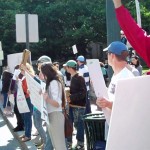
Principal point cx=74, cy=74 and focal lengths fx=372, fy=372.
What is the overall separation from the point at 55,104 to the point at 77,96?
1.60 metres

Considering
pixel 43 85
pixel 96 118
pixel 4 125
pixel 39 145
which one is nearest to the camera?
pixel 96 118

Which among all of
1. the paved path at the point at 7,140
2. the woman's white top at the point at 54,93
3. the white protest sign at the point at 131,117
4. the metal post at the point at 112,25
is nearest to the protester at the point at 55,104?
the woman's white top at the point at 54,93

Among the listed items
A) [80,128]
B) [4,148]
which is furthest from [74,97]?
[4,148]

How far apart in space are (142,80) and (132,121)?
0.20m

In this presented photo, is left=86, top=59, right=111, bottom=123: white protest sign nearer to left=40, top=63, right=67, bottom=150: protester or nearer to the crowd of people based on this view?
the crowd of people

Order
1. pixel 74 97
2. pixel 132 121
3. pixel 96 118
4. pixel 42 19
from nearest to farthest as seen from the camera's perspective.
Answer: pixel 132 121
pixel 96 118
pixel 74 97
pixel 42 19

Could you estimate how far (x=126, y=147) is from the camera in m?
A: 1.74

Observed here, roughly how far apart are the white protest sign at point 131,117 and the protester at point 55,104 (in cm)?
335

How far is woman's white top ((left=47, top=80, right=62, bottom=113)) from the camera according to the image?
511 cm

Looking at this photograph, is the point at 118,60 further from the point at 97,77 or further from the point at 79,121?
the point at 79,121

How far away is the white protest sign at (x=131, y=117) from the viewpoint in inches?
67.7

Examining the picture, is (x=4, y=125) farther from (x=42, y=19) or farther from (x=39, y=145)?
(x=42, y=19)

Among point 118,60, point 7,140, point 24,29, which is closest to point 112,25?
point 118,60

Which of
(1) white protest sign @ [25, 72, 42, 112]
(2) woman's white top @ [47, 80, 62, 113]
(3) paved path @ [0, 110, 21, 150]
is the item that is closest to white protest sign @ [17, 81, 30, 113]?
(3) paved path @ [0, 110, 21, 150]
